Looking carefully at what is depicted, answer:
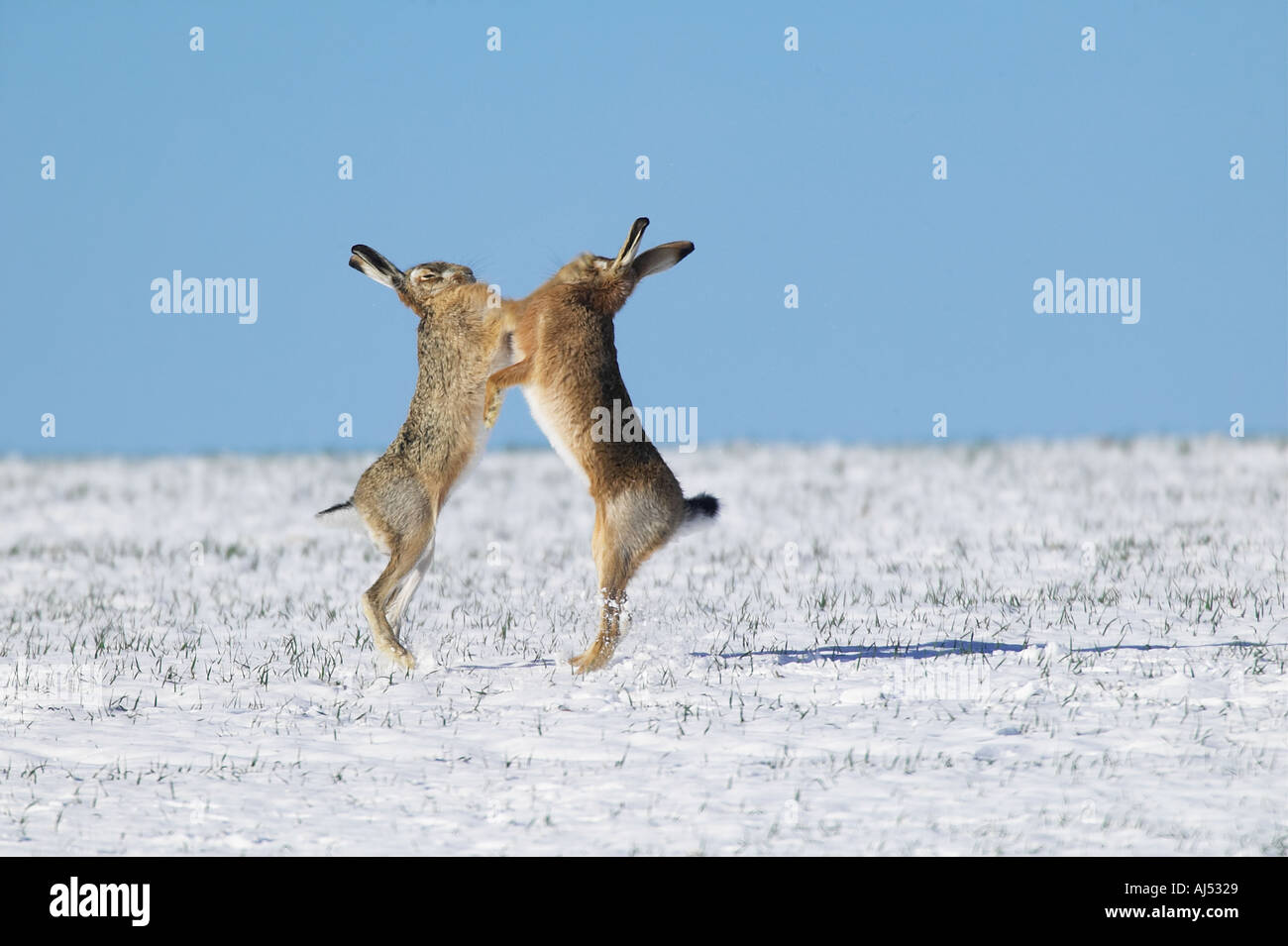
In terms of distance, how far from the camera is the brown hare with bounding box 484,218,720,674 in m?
8.73

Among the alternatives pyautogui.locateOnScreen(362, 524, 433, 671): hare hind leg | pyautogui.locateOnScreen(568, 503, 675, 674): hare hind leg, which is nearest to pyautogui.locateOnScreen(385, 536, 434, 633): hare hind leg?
pyautogui.locateOnScreen(362, 524, 433, 671): hare hind leg

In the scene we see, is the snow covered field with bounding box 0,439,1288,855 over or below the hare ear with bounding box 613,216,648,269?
below

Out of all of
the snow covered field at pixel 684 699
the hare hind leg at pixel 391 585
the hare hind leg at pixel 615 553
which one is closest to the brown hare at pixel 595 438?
the hare hind leg at pixel 615 553

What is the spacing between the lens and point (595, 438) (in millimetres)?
8734

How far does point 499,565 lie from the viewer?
15.4 meters

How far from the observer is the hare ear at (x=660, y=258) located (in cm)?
922

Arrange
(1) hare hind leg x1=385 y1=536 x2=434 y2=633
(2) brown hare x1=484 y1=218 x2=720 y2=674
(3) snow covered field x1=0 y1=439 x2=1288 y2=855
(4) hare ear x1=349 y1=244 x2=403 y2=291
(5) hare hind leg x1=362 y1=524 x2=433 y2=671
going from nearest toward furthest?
(3) snow covered field x1=0 y1=439 x2=1288 y2=855 → (2) brown hare x1=484 y1=218 x2=720 y2=674 → (5) hare hind leg x1=362 y1=524 x2=433 y2=671 → (1) hare hind leg x1=385 y1=536 x2=434 y2=633 → (4) hare ear x1=349 y1=244 x2=403 y2=291

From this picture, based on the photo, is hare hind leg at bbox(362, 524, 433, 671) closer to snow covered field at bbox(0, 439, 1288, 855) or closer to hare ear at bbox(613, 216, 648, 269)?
snow covered field at bbox(0, 439, 1288, 855)

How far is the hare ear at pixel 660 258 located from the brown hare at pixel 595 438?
201 mm

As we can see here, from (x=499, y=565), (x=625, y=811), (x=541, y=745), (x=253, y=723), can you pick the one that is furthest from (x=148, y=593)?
(x=625, y=811)

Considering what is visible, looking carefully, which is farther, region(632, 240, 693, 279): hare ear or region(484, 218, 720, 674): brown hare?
region(632, 240, 693, 279): hare ear

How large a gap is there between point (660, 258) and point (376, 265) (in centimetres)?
189

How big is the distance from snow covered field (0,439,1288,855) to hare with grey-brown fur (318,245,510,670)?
467mm

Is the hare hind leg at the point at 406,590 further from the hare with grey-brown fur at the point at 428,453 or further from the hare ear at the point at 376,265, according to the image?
the hare ear at the point at 376,265
